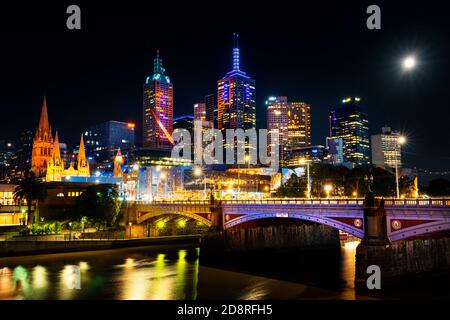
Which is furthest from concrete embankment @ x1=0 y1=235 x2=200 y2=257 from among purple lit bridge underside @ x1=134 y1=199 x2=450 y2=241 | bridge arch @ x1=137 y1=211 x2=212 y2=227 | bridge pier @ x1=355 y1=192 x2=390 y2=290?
bridge pier @ x1=355 y1=192 x2=390 y2=290

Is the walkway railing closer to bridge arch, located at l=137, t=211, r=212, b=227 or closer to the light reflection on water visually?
bridge arch, located at l=137, t=211, r=212, b=227

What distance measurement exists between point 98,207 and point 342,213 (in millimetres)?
58940

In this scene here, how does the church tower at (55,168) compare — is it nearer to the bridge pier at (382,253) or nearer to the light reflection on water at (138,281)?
the light reflection on water at (138,281)

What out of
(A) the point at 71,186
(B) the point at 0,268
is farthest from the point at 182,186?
(B) the point at 0,268

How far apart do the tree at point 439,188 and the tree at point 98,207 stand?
75.5m

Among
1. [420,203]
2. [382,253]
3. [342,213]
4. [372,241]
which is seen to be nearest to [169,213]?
[342,213]

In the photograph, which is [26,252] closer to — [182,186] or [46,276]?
[46,276]

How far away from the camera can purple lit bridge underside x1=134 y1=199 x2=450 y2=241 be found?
3894cm

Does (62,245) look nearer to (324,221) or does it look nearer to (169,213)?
(169,213)

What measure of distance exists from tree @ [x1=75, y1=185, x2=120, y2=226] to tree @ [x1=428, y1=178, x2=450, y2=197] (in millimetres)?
75465

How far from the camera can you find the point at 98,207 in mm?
90750

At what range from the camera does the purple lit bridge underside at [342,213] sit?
3894 centimetres
